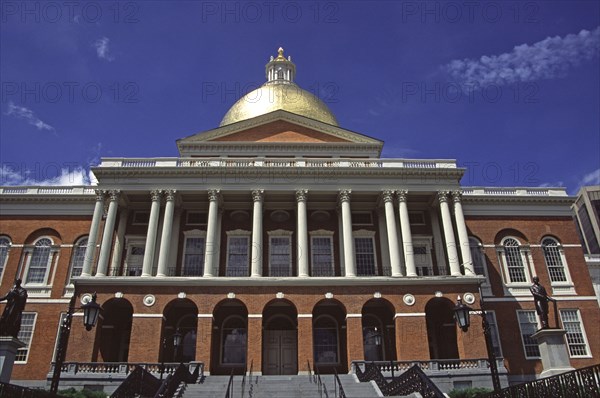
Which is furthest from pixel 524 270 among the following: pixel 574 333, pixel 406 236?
pixel 406 236

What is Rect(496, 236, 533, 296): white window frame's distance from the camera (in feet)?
122

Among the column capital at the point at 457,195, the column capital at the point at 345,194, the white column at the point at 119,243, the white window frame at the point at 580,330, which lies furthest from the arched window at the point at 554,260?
the white column at the point at 119,243

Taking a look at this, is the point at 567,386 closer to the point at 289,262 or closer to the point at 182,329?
the point at 289,262

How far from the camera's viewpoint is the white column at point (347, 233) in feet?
113

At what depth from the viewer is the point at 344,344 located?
3494 centimetres

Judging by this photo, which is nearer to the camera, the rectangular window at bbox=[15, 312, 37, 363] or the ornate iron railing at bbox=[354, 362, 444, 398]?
the ornate iron railing at bbox=[354, 362, 444, 398]

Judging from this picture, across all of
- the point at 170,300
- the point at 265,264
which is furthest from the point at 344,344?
the point at 170,300

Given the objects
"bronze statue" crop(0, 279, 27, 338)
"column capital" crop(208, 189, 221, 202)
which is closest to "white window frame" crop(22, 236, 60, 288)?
"column capital" crop(208, 189, 221, 202)

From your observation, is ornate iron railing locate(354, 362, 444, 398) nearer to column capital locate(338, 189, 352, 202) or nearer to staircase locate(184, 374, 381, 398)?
staircase locate(184, 374, 381, 398)

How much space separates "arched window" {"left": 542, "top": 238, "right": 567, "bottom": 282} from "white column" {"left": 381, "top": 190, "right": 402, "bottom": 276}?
11.3 m

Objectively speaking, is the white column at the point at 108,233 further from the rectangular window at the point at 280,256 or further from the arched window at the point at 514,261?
the arched window at the point at 514,261

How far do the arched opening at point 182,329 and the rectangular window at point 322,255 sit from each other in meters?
8.54

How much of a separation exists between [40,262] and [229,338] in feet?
48.8

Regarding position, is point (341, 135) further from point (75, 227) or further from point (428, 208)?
point (75, 227)
